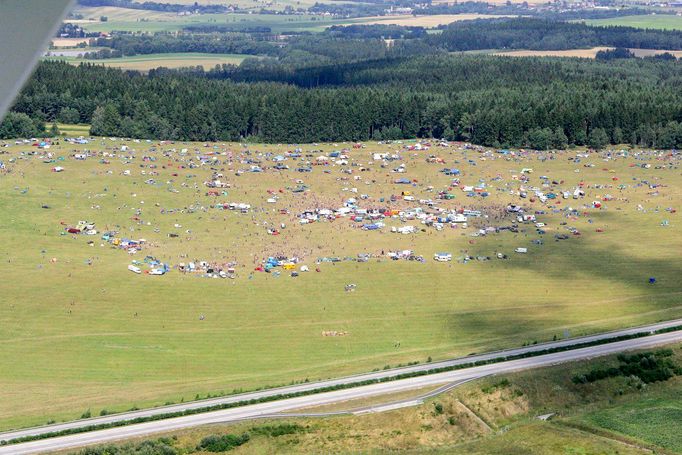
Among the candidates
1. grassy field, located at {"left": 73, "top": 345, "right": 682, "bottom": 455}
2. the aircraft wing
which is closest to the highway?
grassy field, located at {"left": 73, "top": 345, "right": 682, "bottom": 455}

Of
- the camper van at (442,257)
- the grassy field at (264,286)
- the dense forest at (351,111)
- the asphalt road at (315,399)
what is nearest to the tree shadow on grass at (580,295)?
the grassy field at (264,286)

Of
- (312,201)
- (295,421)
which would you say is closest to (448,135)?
(312,201)

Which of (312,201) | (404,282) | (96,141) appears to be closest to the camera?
(404,282)

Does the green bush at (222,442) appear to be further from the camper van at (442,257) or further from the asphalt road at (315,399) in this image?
the camper van at (442,257)

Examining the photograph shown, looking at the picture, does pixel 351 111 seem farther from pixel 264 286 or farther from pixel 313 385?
pixel 313 385

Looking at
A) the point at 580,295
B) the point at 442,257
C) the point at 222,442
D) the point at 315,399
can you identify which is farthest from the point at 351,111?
the point at 222,442

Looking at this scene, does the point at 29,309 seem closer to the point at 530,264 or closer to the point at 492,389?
the point at 492,389
